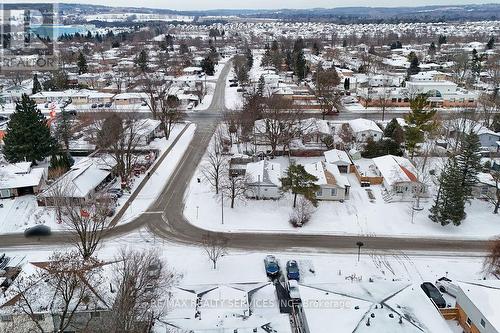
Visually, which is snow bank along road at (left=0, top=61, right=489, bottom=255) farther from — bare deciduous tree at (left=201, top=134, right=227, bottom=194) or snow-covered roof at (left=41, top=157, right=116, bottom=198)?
snow-covered roof at (left=41, top=157, right=116, bottom=198)

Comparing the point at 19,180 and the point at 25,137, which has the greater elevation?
the point at 25,137

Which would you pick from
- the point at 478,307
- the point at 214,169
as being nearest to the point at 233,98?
the point at 214,169

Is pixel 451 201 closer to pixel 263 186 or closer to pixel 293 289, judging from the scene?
pixel 263 186

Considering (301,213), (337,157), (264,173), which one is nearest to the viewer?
(301,213)

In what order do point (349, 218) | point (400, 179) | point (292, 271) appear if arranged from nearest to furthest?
point (292, 271) < point (349, 218) < point (400, 179)

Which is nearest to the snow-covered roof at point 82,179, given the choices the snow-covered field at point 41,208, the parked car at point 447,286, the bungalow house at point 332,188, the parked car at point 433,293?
the snow-covered field at point 41,208

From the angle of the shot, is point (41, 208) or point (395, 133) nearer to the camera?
point (41, 208)

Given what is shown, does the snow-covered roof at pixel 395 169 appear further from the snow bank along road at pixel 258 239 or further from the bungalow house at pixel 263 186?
the bungalow house at pixel 263 186
